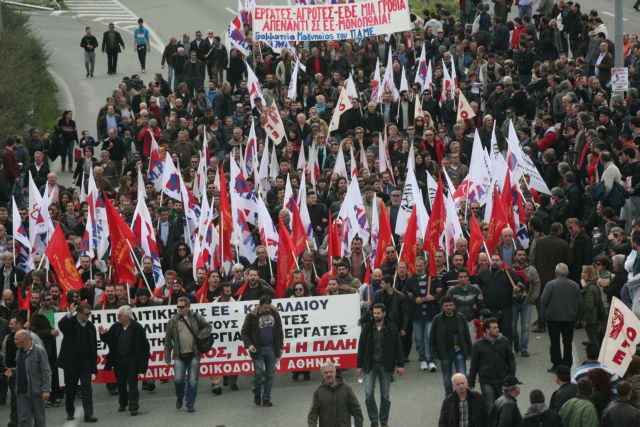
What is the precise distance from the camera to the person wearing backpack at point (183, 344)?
19938 millimetres

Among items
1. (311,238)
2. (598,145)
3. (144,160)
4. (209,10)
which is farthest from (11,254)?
(209,10)

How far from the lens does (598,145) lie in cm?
2345

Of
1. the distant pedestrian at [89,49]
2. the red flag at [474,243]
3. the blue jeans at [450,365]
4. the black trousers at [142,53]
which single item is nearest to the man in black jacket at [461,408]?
the blue jeans at [450,365]

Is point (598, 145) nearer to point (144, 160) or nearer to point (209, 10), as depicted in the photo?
point (144, 160)

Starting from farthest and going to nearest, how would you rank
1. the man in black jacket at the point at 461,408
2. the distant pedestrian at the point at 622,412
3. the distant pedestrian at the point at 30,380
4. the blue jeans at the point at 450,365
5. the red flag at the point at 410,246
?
the red flag at the point at 410,246, the blue jeans at the point at 450,365, the distant pedestrian at the point at 30,380, the man in black jacket at the point at 461,408, the distant pedestrian at the point at 622,412

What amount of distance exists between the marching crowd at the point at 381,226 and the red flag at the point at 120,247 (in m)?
0.24

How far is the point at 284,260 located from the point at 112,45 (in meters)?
21.7

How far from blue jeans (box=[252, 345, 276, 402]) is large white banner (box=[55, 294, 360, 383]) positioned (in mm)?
812

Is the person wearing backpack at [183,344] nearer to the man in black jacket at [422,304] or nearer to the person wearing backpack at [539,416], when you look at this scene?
the man in black jacket at [422,304]

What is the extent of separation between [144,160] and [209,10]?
24187 mm

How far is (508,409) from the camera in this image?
51.8ft

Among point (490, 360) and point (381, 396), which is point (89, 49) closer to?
point (381, 396)

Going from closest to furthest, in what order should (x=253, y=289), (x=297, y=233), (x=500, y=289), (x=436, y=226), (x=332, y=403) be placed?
(x=332, y=403)
(x=500, y=289)
(x=253, y=289)
(x=436, y=226)
(x=297, y=233)

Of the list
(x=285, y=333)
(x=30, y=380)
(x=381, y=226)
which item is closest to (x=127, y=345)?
(x=30, y=380)
